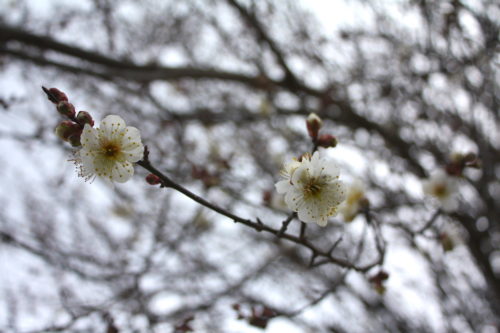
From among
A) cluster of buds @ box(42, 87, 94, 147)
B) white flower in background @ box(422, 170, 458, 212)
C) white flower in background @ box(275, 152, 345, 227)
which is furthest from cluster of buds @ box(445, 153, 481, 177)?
cluster of buds @ box(42, 87, 94, 147)

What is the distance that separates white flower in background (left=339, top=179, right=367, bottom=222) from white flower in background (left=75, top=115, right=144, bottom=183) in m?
1.21

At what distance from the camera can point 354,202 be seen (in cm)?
237

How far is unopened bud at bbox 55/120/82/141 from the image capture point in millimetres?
1333

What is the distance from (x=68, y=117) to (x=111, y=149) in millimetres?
236

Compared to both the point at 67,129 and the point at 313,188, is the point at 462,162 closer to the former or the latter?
the point at 313,188

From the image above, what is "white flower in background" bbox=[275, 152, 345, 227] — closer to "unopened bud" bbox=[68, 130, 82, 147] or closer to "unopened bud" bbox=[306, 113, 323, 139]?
"unopened bud" bbox=[306, 113, 323, 139]

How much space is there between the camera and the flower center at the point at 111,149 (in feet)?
5.01

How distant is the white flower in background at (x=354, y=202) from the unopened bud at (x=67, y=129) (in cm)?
141

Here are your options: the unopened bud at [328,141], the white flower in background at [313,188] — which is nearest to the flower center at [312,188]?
the white flower in background at [313,188]

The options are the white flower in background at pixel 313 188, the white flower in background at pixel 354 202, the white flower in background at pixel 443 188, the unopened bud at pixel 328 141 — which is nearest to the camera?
the white flower in background at pixel 313 188

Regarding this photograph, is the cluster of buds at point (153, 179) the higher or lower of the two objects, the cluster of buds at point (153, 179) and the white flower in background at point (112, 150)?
the lower

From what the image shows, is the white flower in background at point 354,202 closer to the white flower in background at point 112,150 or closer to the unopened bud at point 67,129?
the white flower in background at point 112,150

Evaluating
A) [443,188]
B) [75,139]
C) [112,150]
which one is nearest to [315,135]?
[112,150]

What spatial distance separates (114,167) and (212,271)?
335 cm
